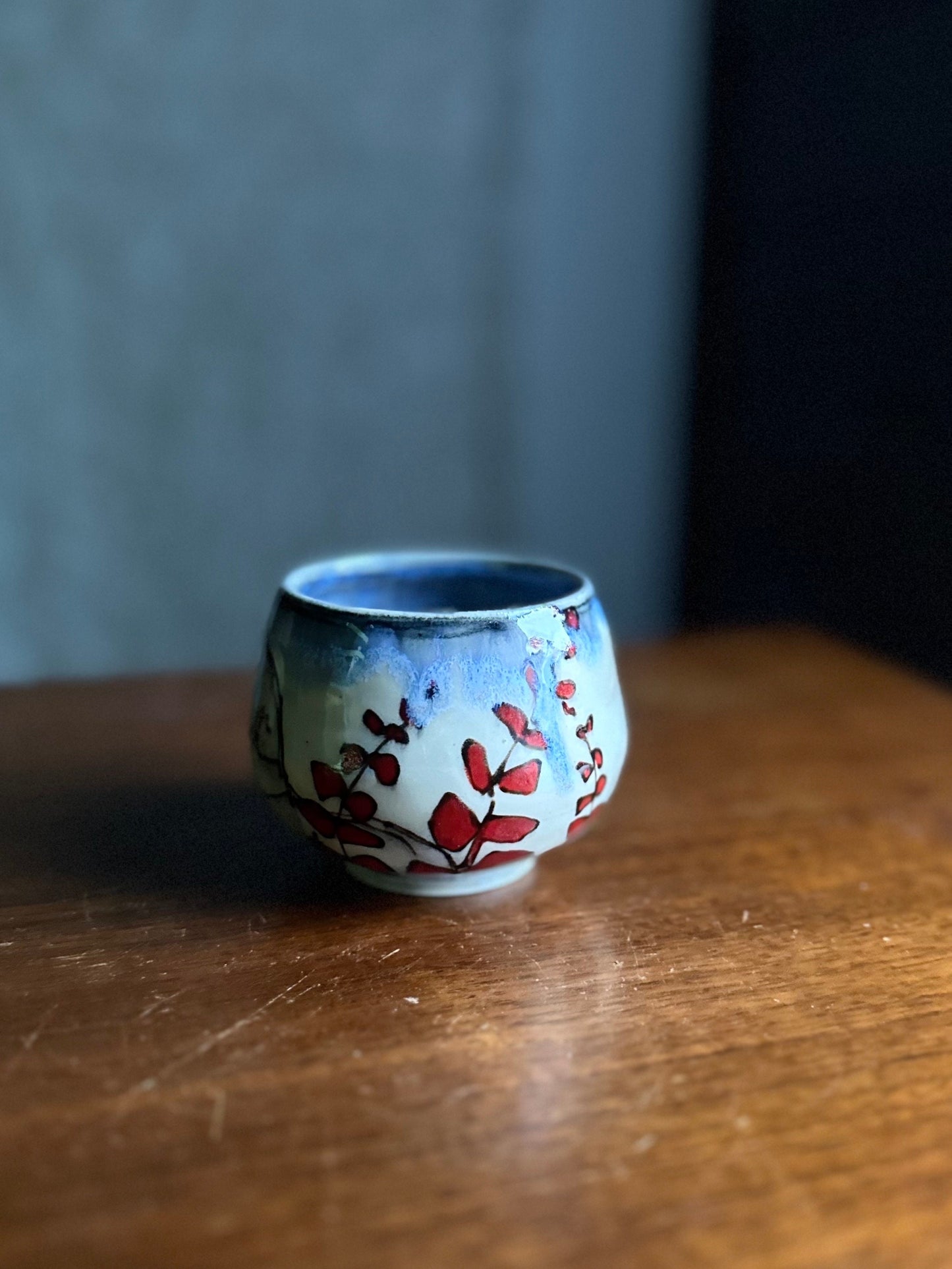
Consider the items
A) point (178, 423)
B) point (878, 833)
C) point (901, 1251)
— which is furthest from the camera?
point (178, 423)

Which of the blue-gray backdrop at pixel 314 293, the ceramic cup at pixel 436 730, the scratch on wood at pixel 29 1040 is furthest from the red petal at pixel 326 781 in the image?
the blue-gray backdrop at pixel 314 293

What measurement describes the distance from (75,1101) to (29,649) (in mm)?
1236

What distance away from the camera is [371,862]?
1.35ft

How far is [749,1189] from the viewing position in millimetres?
289

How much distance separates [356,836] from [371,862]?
0.02 m

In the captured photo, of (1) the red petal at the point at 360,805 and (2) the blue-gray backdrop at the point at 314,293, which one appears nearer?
(1) the red petal at the point at 360,805

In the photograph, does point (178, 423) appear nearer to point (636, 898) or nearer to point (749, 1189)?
point (636, 898)

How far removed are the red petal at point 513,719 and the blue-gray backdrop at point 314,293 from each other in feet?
3.73

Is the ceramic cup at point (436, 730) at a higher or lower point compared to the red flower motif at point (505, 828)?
higher

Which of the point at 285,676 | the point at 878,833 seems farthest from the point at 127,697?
the point at 878,833

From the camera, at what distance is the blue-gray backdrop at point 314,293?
1.34 meters

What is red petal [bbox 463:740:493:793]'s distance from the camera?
0.39 m

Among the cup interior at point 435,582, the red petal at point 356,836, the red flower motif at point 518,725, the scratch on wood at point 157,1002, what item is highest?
the cup interior at point 435,582

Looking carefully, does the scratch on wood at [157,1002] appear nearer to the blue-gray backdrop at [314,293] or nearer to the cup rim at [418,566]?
the cup rim at [418,566]
